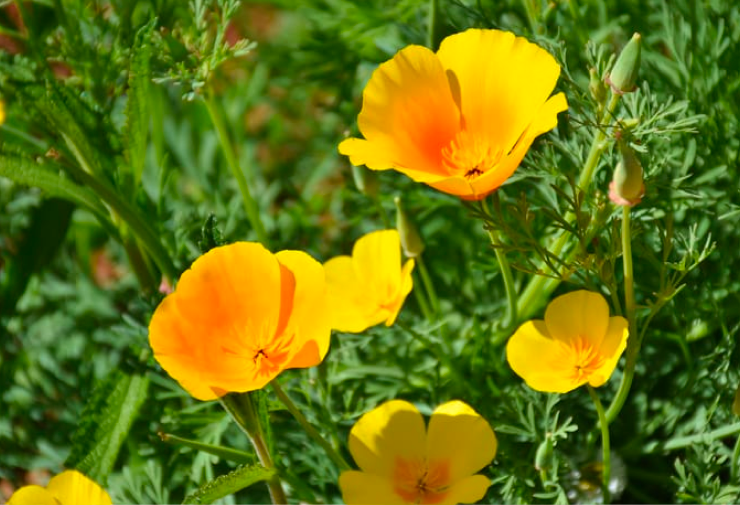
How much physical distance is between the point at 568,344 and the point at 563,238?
124 millimetres

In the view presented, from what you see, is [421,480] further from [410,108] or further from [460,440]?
[410,108]

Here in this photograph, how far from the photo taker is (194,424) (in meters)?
1.53

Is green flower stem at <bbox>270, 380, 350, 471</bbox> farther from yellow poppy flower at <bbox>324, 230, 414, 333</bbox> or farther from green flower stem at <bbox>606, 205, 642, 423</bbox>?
green flower stem at <bbox>606, 205, 642, 423</bbox>

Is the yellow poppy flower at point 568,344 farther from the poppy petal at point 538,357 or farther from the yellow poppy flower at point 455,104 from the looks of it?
the yellow poppy flower at point 455,104

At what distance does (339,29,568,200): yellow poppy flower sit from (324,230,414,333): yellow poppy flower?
0.19m

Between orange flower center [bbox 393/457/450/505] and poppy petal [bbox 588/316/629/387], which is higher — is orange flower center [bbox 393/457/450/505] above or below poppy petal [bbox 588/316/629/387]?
below

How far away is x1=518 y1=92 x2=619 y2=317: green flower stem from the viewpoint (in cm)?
117


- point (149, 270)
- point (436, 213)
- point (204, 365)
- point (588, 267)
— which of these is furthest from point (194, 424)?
point (588, 267)

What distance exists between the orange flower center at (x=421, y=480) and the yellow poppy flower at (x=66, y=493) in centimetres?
33

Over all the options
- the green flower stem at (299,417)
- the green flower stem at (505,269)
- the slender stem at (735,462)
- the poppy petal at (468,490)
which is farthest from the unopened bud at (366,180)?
the slender stem at (735,462)

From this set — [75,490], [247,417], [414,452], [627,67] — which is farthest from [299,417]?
[627,67]

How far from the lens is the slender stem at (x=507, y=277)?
3.92ft

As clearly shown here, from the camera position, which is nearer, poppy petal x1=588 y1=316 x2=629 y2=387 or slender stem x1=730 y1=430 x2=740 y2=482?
poppy petal x1=588 y1=316 x2=629 y2=387

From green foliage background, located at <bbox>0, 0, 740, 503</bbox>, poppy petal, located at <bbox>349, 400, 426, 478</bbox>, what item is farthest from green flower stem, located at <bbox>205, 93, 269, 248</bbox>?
poppy petal, located at <bbox>349, 400, 426, 478</bbox>
